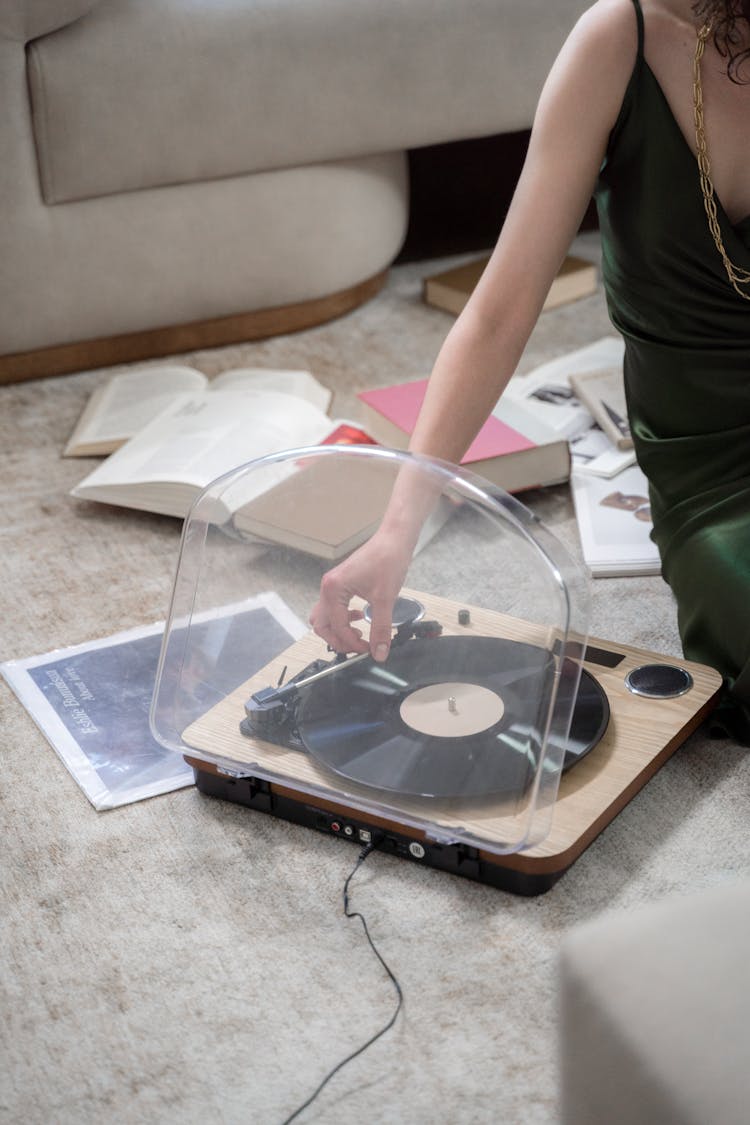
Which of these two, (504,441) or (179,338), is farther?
(179,338)

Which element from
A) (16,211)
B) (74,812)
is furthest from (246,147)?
(74,812)

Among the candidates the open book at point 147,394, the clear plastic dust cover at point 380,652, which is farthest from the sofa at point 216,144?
the clear plastic dust cover at point 380,652

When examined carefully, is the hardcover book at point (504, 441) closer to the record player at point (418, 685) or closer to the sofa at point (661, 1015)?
the record player at point (418, 685)

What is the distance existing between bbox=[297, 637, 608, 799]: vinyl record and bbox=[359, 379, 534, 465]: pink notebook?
0.51 m

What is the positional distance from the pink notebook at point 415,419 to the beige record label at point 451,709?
0.53m

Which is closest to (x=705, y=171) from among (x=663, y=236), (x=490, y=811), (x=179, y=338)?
(x=663, y=236)

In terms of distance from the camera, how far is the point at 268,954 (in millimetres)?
1021

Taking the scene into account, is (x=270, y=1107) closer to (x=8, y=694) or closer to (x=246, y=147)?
(x=8, y=694)

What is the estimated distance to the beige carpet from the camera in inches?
35.7

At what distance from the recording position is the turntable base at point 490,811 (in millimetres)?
1041

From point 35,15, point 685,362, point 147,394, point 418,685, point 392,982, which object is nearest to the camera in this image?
point 392,982

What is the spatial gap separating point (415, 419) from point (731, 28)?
630mm

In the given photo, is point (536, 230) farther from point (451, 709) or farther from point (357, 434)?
point (357, 434)

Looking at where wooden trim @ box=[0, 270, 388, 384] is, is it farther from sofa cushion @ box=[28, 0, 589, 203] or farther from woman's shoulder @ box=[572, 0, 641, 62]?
woman's shoulder @ box=[572, 0, 641, 62]
